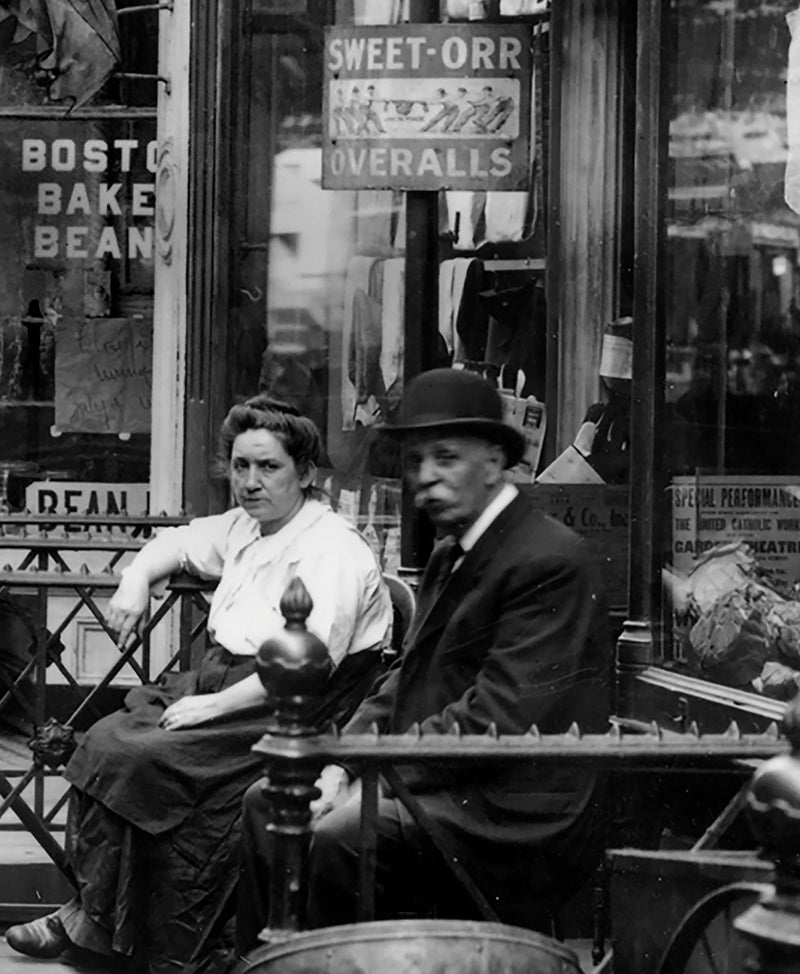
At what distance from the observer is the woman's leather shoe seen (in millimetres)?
5574

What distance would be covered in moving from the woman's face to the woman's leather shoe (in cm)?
130

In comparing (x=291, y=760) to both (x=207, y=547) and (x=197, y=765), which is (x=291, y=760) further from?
(x=207, y=547)

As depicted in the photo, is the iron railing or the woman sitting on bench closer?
the woman sitting on bench

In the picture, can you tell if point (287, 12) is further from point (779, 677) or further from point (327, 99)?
point (779, 677)

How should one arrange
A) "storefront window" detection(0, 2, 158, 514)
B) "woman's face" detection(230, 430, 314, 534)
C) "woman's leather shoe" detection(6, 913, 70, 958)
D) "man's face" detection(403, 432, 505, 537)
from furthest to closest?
1. "storefront window" detection(0, 2, 158, 514)
2. "woman's face" detection(230, 430, 314, 534)
3. "woman's leather shoe" detection(6, 913, 70, 958)
4. "man's face" detection(403, 432, 505, 537)

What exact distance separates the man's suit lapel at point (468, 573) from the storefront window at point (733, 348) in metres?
0.82

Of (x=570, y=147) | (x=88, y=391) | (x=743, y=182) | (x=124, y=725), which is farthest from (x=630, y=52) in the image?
(x=88, y=391)

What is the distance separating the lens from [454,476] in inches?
179

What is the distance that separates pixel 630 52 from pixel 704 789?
296 centimetres

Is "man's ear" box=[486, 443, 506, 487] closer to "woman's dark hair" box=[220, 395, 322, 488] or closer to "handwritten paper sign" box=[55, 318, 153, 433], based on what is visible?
"woman's dark hair" box=[220, 395, 322, 488]

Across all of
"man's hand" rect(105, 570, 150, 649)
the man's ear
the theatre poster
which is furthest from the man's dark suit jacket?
"man's hand" rect(105, 570, 150, 649)

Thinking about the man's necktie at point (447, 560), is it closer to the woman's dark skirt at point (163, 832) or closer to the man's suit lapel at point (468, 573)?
the man's suit lapel at point (468, 573)

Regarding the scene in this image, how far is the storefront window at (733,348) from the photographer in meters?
4.96

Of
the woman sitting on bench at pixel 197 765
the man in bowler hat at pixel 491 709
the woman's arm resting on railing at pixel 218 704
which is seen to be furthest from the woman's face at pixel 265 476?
the man in bowler hat at pixel 491 709
